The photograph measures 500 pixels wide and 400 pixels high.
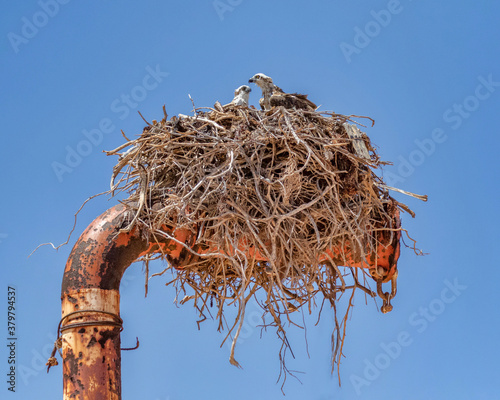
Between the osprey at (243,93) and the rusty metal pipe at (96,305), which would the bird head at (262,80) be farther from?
the rusty metal pipe at (96,305)

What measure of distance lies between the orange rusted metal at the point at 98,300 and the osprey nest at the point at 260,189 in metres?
0.15

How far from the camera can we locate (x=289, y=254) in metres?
6.14

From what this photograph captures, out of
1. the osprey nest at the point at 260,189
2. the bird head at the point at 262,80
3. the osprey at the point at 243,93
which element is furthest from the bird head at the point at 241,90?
the osprey nest at the point at 260,189

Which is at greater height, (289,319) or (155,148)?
(155,148)

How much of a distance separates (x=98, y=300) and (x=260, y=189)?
5.29ft

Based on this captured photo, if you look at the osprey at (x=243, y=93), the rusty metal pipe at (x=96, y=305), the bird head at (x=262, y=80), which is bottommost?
the rusty metal pipe at (x=96, y=305)

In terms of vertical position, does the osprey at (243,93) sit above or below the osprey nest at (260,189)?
above

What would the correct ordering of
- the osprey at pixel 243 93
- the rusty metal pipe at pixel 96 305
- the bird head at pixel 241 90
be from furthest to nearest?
the bird head at pixel 241 90 < the osprey at pixel 243 93 < the rusty metal pipe at pixel 96 305

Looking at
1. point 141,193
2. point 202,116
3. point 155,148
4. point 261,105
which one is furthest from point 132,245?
point 261,105

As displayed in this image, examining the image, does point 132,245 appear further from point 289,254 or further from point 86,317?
point 289,254

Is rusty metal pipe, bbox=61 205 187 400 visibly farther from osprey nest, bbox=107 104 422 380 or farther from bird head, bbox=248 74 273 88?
bird head, bbox=248 74 273 88

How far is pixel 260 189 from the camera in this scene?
6.04m

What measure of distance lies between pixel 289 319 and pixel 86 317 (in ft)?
5.74

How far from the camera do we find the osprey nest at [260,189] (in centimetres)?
584
